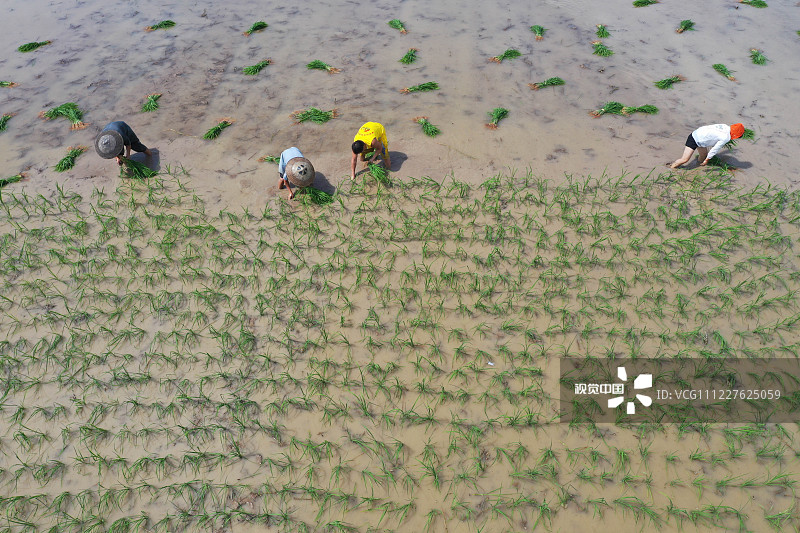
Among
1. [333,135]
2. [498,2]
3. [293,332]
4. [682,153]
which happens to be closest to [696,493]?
[293,332]

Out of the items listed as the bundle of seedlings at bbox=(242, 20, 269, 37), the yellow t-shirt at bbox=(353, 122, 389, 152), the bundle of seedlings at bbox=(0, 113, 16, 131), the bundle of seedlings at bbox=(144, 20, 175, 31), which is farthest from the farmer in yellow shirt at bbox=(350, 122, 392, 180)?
the bundle of seedlings at bbox=(144, 20, 175, 31)

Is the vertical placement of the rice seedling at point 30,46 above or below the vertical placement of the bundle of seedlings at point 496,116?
above

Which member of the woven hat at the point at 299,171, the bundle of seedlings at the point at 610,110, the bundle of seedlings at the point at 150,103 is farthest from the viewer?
the bundle of seedlings at the point at 150,103

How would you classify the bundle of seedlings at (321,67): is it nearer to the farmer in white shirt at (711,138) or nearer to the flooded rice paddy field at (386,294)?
the flooded rice paddy field at (386,294)

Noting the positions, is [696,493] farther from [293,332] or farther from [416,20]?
[416,20]

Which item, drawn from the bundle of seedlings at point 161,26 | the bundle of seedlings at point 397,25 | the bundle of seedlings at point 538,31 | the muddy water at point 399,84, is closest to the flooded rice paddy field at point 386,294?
the muddy water at point 399,84

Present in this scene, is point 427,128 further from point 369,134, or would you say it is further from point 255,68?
point 255,68

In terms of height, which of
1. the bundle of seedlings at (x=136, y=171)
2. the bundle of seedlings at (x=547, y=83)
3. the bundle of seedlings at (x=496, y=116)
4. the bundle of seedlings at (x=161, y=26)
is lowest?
the bundle of seedlings at (x=496, y=116)
